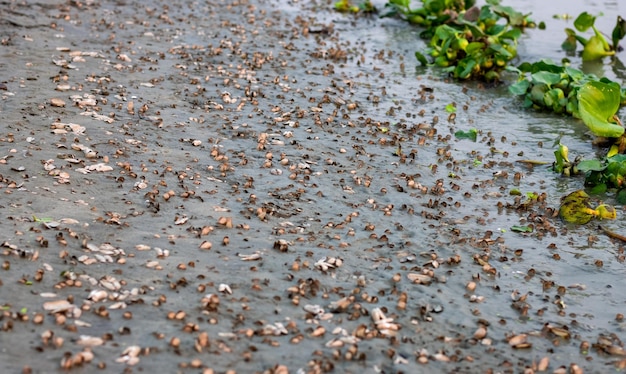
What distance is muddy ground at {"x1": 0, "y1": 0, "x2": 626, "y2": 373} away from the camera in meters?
3.57

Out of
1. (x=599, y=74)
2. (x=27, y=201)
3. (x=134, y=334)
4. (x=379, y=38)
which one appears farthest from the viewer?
(x=379, y=38)

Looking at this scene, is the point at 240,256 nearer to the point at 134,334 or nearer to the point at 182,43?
the point at 134,334

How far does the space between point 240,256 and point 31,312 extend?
1.23 meters

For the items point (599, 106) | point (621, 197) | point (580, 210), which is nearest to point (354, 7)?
point (599, 106)

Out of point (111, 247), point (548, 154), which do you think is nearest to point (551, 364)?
point (111, 247)

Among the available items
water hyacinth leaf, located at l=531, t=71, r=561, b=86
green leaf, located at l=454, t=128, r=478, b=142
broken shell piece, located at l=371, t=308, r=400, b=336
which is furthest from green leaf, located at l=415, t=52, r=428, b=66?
broken shell piece, located at l=371, t=308, r=400, b=336

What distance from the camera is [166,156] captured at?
561 cm

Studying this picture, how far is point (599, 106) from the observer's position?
612cm

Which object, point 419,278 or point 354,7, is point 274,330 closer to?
point 419,278

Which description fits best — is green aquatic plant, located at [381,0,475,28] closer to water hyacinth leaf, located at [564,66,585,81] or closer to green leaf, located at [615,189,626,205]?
water hyacinth leaf, located at [564,66,585,81]

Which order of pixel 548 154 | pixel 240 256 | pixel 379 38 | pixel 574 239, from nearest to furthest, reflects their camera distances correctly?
pixel 240 256 < pixel 574 239 < pixel 548 154 < pixel 379 38

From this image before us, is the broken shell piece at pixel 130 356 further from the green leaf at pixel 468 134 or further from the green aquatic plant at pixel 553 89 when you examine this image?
the green aquatic plant at pixel 553 89

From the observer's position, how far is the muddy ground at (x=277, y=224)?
11.7 feet

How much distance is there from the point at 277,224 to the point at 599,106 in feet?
10.2
